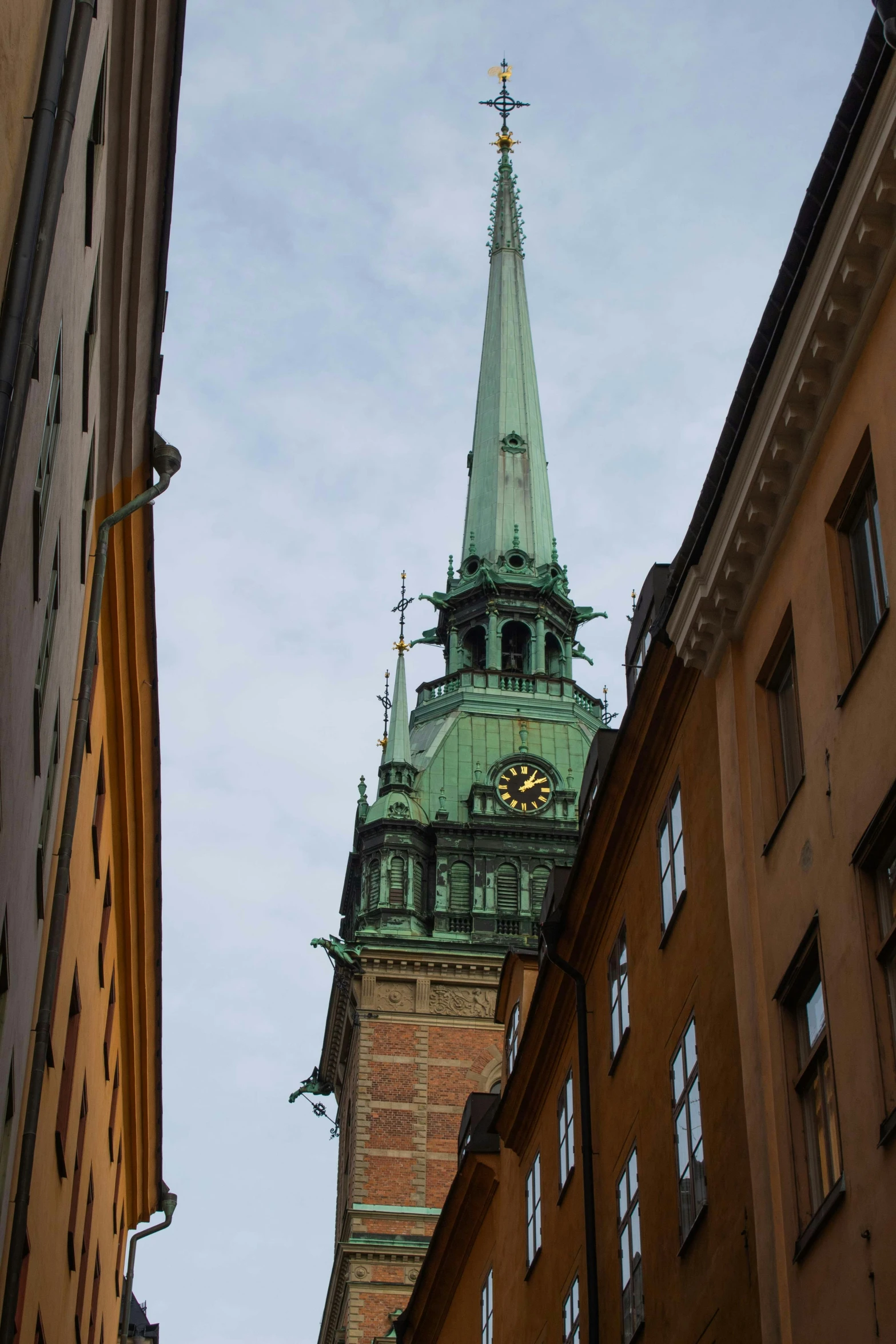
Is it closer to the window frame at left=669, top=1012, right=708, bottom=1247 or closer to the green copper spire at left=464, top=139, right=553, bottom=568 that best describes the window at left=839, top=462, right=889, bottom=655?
the window frame at left=669, top=1012, right=708, bottom=1247

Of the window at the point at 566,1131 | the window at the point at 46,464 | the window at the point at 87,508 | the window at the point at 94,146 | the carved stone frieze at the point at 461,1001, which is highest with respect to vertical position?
the carved stone frieze at the point at 461,1001

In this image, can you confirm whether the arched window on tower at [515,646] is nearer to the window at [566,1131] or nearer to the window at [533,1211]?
the window at [533,1211]

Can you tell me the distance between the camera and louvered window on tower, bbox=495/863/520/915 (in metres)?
71.5

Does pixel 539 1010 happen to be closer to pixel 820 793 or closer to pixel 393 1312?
pixel 820 793

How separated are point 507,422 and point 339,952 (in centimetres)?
3229

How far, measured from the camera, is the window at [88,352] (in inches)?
686

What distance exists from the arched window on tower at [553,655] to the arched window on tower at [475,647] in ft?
8.67

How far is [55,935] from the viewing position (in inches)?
658

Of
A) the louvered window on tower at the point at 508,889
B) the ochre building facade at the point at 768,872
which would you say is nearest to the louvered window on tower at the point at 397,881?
the louvered window on tower at the point at 508,889

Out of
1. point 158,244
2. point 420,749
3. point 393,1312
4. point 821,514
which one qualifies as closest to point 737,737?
point 821,514

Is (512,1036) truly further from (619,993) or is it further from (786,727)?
(786,727)

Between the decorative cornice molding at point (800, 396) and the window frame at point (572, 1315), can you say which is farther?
the window frame at point (572, 1315)

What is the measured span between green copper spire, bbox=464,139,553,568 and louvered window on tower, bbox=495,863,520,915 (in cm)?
1737

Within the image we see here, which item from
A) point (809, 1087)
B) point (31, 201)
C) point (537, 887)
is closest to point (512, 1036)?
point (809, 1087)
